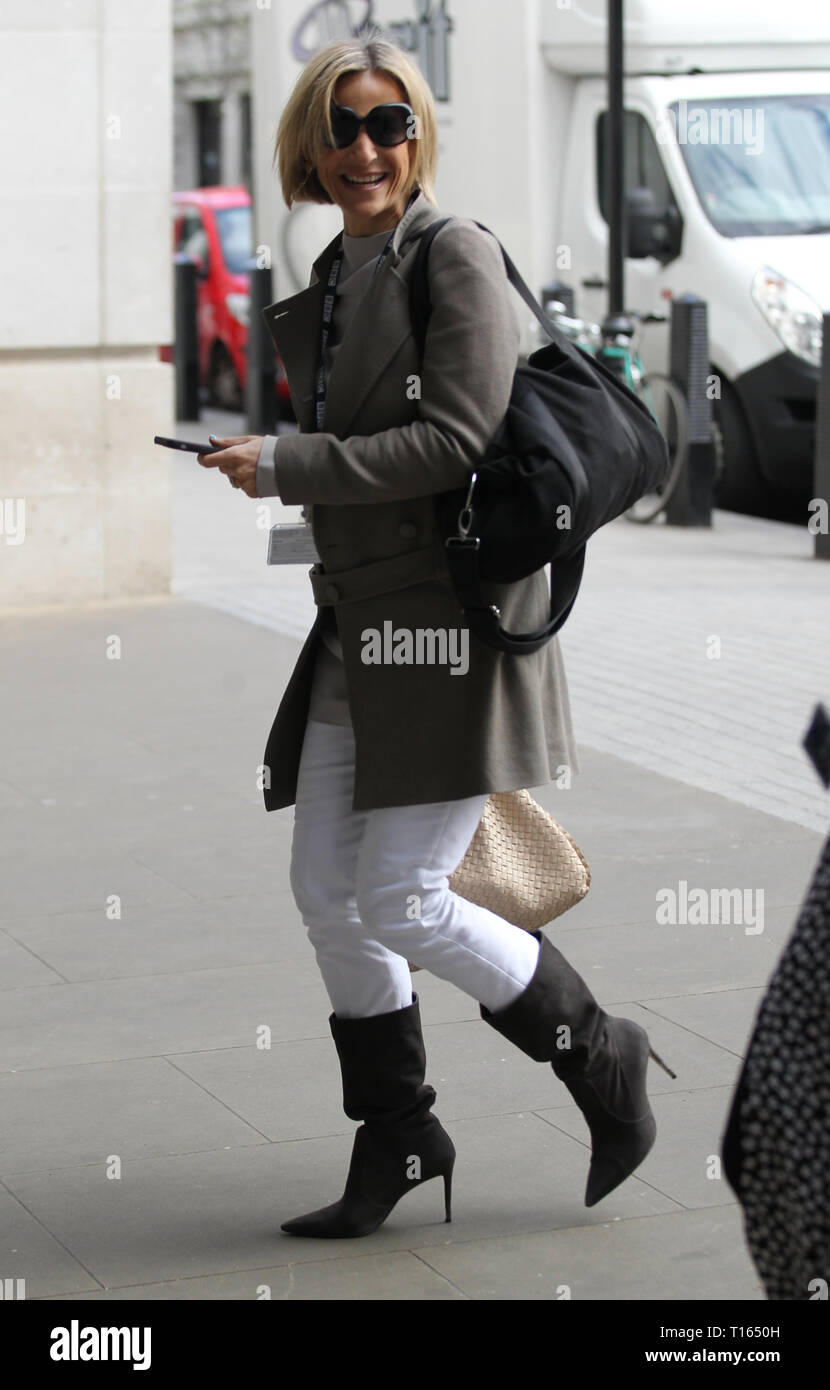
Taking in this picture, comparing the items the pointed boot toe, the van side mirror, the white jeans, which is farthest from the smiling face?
the van side mirror

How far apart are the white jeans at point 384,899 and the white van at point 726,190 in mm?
8850

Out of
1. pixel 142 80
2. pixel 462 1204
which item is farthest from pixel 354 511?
pixel 142 80

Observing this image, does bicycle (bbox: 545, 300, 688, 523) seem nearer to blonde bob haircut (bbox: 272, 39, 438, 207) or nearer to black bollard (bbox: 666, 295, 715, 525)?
black bollard (bbox: 666, 295, 715, 525)

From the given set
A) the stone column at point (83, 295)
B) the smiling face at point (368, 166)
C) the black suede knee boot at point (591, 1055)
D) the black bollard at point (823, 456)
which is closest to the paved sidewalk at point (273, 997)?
the black suede knee boot at point (591, 1055)

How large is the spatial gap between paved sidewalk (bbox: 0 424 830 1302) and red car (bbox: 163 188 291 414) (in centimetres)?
977

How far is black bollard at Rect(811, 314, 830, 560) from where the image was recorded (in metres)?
10.6

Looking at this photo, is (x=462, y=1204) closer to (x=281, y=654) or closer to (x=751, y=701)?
(x=751, y=701)

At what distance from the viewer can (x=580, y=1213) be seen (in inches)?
140

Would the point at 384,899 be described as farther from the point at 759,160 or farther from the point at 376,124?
the point at 759,160

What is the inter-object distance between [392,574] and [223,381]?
606 inches

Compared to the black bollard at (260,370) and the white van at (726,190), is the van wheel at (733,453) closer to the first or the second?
the white van at (726,190)

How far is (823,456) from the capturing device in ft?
34.8

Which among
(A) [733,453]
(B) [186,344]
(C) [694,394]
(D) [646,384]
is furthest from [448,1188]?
(B) [186,344]
